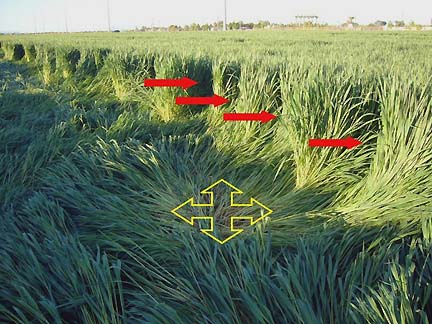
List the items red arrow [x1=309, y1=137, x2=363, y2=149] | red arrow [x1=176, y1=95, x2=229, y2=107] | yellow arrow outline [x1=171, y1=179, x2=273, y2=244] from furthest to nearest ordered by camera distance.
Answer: red arrow [x1=176, y1=95, x2=229, y2=107] < red arrow [x1=309, y1=137, x2=363, y2=149] < yellow arrow outline [x1=171, y1=179, x2=273, y2=244]

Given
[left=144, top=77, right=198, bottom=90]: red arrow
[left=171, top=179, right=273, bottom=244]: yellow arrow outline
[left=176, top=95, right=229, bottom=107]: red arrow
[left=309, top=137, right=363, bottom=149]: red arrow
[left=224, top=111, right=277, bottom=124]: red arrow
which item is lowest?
[left=171, top=179, right=273, bottom=244]: yellow arrow outline

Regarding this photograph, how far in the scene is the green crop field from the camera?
125 centimetres

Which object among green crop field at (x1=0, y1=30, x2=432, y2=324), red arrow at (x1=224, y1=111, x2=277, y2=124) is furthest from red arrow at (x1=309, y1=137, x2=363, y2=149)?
red arrow at (x1=224, y1=111, x2=277, y2=124)

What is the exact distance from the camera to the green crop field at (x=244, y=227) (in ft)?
4.10

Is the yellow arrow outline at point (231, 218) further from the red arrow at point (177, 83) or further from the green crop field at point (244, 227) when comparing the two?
the red arrow at point (177, 83)

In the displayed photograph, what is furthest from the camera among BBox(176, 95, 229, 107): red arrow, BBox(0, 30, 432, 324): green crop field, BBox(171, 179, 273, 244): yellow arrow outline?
BBox(176, 95, 229, 107): red arrow

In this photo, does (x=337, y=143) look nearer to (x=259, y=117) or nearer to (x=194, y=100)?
(x=259, y=117)

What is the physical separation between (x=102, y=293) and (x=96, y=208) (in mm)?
883

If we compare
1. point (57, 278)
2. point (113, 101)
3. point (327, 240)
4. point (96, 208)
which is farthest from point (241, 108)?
point (113, 101)

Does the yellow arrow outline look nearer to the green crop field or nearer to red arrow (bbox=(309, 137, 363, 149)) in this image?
the green crop field

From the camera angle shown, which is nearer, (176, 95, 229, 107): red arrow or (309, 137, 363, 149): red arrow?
(309, 137, 363, 149): red arrow

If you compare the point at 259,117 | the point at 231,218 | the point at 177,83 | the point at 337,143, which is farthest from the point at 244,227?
the point at 177,83

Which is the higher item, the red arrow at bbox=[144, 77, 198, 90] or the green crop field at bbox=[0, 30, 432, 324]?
the red arrow at bbox=[144, 77, 198, 90]

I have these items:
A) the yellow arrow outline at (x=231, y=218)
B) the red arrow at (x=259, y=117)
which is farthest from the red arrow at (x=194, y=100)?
the yellow arrow outline at (x=231, y=218)
